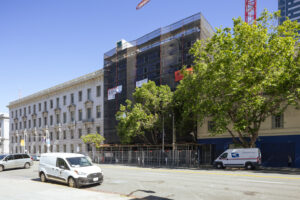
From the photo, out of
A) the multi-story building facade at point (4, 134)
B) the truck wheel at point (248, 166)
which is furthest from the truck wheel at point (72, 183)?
the multi-story building facade at point (4, 134)

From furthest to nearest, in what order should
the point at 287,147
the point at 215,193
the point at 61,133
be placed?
the point at 61,133 < the point at 287,147 < the point at 215,193

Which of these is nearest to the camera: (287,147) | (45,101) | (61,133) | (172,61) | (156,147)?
(287,147)

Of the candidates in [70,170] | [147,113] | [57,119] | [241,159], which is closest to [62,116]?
[57,119]

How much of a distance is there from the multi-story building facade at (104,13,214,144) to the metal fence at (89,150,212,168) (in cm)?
738

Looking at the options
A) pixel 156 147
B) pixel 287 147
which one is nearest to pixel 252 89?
pixel 287 147

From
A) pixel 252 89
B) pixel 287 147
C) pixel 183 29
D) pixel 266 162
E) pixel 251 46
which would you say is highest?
pixel 183 29

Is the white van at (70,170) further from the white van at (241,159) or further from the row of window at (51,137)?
the row of window at (51,137)

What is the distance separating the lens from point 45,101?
65.6m

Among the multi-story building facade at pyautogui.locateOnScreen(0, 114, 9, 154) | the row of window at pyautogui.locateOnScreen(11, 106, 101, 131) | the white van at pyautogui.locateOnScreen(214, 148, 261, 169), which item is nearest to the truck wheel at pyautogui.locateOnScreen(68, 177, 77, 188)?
the white van at pyautogui.locateOnScreen(214, 148, 261, 169)

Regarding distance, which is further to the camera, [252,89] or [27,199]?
[252,89]

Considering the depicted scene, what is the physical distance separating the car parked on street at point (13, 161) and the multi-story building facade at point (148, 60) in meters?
19.4

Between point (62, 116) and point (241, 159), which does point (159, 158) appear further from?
point (62, 116)

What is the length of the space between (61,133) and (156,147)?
30287 mm

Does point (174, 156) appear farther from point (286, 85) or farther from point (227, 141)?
point (286, 85)
